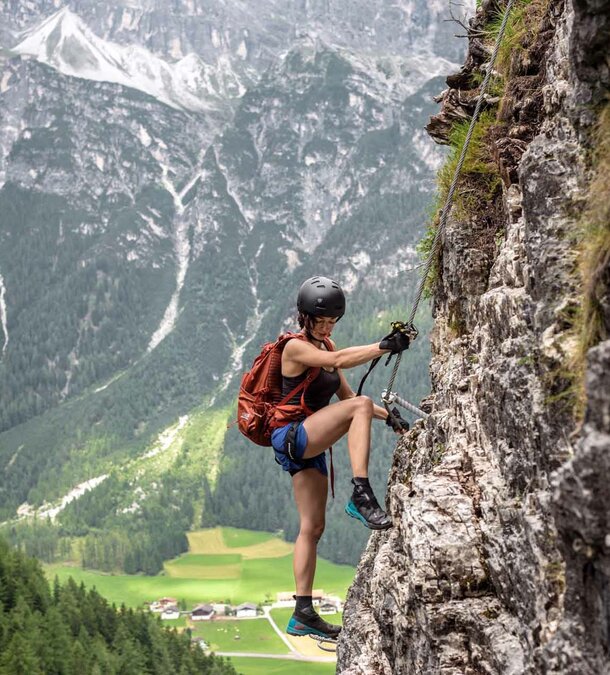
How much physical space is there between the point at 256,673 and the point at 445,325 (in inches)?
5251

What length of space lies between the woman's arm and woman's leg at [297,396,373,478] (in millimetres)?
480

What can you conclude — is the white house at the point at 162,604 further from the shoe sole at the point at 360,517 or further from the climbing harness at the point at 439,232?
the shoe sole at the point at 360,517

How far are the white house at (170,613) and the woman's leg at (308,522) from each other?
17224 centimetres

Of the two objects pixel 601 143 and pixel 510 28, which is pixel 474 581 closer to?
pixel 601 143

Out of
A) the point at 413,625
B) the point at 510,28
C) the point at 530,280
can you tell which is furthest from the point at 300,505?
the point at 510,28

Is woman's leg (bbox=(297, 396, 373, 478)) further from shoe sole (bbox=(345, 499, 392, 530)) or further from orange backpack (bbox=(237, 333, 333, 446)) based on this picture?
shoe sole (bbox=(345, 499, 392, 530))

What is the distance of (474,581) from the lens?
8562 mm

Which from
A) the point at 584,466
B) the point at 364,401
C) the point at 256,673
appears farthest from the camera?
the point at 256,673

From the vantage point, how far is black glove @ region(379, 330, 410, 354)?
34.5 feet

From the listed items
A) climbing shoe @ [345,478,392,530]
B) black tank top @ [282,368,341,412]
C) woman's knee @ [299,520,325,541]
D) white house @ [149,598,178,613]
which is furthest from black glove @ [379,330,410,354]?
white house @ [149,598,178,613]

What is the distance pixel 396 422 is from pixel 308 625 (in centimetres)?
304

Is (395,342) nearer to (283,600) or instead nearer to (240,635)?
(240,635)

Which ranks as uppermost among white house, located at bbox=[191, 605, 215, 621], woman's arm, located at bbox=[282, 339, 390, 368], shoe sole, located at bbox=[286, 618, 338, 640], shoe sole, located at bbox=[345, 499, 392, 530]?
woman's arm, located at bbox=[282, 339, 390, 368]

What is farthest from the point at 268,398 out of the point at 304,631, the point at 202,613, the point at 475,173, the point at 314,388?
the point at 202,613
